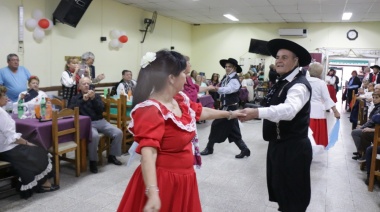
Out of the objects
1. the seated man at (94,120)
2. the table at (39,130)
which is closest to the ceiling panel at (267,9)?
the seated man at (94,120)

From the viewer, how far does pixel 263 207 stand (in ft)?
9.90

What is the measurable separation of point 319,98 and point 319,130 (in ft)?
1.54

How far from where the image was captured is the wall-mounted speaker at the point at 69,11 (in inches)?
234

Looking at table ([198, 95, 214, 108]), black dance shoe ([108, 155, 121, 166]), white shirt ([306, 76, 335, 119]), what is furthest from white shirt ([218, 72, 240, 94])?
table ([198, 95, 214, 108])

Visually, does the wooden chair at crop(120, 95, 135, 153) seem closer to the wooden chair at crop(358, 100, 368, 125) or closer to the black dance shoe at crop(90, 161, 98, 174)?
the black dance shoe at crop(90, 161, 98, 174)

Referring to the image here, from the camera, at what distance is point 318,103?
13.4 ft

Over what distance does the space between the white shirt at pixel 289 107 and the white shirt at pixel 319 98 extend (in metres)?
2.02

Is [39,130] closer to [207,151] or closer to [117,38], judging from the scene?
[207,151]

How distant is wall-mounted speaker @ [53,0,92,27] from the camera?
19.5ft

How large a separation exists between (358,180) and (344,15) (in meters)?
6.56

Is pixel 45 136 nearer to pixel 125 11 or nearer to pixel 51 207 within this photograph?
pixel 51 207

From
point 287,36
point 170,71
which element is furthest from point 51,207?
point 287,36

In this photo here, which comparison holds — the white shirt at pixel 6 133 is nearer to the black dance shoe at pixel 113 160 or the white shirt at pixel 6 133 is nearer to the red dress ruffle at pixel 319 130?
the black dance shoe at pixel 113 160

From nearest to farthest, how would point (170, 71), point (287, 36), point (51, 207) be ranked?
point (170, 71) → point (51, 207) → point (287, 36)
